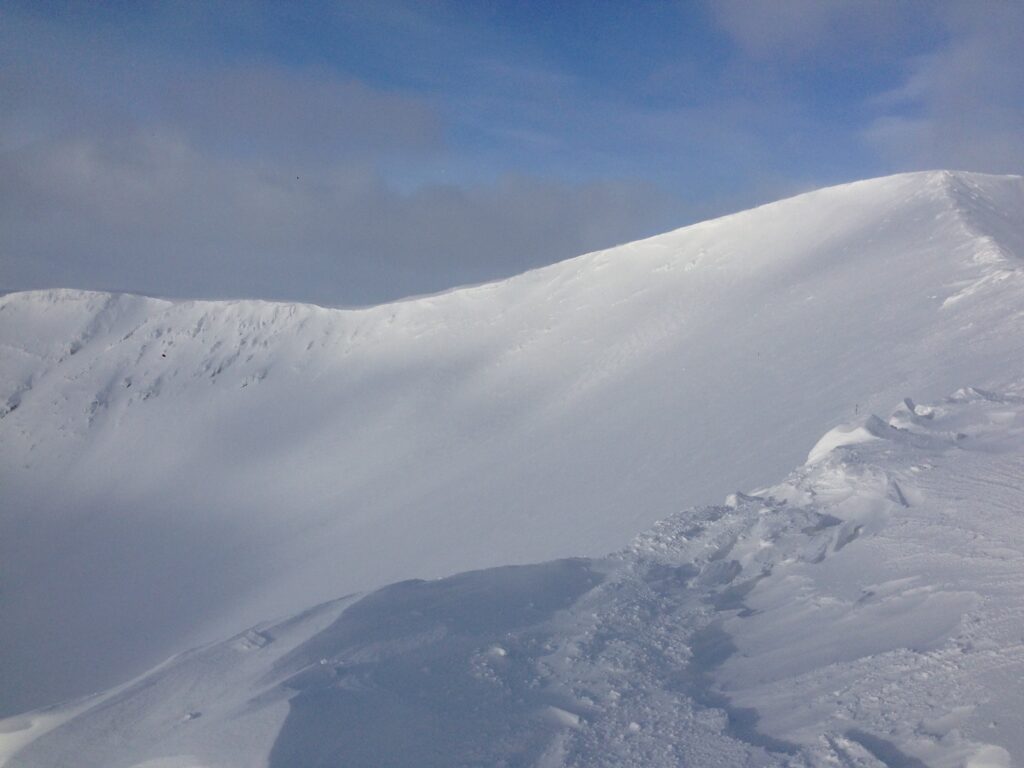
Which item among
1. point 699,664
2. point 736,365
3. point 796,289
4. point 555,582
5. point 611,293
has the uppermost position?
point 611,293

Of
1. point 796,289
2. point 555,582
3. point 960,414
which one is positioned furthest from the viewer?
point 796,289

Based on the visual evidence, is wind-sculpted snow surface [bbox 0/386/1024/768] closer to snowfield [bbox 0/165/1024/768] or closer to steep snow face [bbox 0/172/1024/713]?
snowfield [bbox 0/165/1024/768]

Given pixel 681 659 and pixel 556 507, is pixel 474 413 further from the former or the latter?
pixel 681 659

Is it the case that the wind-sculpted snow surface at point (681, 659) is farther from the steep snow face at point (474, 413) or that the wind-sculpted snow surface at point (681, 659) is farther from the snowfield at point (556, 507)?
the steep snow face at point (474, 413)

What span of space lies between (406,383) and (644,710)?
69.6 ft

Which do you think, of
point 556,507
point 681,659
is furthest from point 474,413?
point 681,659

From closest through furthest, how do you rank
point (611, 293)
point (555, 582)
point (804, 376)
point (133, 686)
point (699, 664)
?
point (699, 664), point (133, 686), point (555, 582), point (804, 376), point (611, 293)

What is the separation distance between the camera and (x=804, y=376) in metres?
14.3

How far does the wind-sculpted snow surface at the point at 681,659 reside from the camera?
153 inches

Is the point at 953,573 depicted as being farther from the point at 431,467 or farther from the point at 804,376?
the point at 431,467

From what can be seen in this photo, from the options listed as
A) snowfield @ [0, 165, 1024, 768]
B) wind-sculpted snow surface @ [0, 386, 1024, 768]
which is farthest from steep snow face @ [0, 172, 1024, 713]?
wind-sculpted snow surface @ [0, 386, 1024, 768]

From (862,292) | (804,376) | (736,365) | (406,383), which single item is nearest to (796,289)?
(862,292)

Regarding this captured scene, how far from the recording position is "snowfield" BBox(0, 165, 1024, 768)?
4266 mm

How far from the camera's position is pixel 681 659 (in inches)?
192
